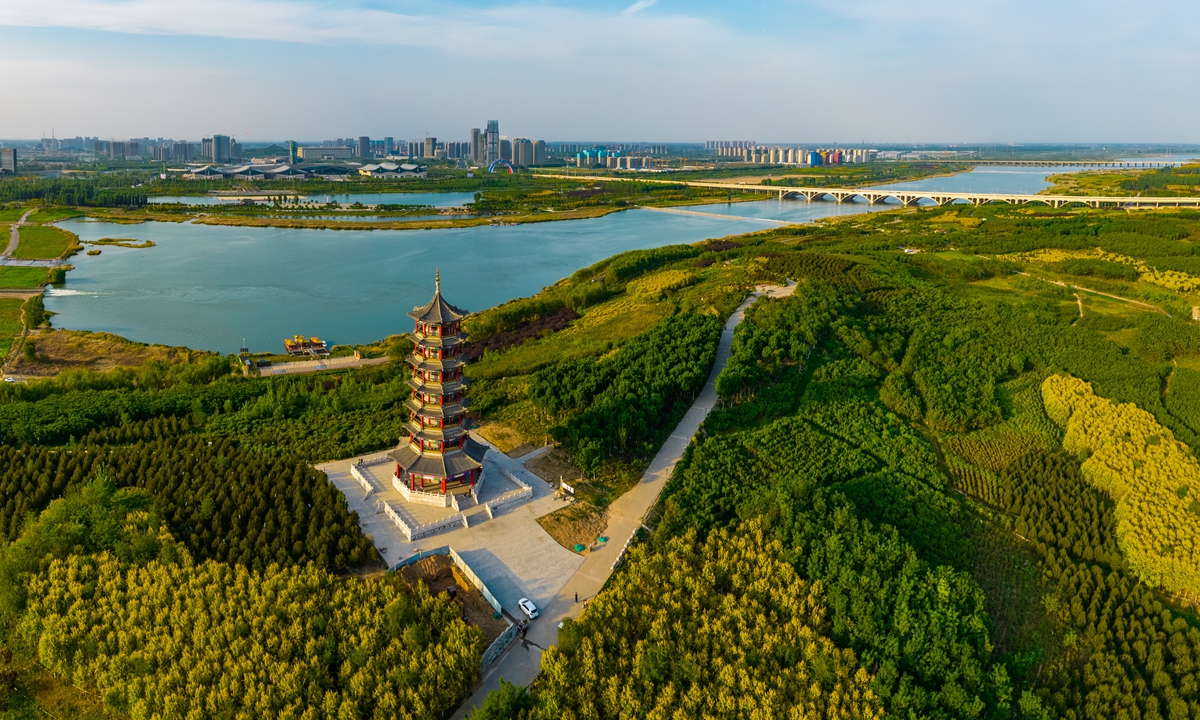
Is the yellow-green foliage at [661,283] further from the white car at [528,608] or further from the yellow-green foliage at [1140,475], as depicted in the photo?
the white car at [528,608]

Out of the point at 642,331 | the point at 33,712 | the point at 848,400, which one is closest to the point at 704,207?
the point at 642,331

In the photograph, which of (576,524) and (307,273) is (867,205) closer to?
(307,273)

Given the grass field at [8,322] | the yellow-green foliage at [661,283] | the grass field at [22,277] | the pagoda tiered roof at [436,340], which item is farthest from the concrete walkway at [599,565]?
the grass field at [22,277]

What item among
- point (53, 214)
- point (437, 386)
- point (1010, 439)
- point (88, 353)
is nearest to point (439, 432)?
point (437, 386)

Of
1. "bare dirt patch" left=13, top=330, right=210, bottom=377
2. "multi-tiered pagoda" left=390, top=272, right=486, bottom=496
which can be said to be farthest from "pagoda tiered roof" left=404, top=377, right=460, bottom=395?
"bare dirt patch" left=13, top=330, right=210, bottom=377

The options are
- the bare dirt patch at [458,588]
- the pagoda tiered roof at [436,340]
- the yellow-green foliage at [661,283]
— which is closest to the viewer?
the bare dirt patch at [458,588]

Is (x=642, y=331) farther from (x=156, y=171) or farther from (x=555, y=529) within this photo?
(x=156, y=171)
